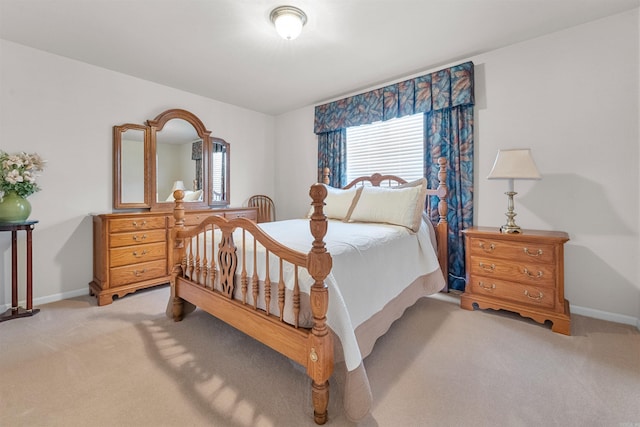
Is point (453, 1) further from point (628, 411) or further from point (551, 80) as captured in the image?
point (628, 411)

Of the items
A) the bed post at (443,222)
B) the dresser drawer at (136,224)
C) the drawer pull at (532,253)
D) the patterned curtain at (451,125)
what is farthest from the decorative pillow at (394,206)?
the dresser drawer at (136,224)

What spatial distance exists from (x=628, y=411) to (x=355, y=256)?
1.49m

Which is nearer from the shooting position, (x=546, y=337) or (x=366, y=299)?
(x=366, y=299)

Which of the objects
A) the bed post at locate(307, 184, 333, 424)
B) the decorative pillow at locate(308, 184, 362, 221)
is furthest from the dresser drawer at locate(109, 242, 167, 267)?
the bed post at locate(307, 184, 333, 424)

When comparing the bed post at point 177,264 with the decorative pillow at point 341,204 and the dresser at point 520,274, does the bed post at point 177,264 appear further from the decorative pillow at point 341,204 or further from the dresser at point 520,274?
the dresser at point 520,274

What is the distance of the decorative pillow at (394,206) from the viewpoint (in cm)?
261

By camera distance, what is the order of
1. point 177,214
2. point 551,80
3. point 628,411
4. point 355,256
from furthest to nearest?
point 551,80, point 177,214, point 355,256, point 628,411

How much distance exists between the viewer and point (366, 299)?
5.57ft

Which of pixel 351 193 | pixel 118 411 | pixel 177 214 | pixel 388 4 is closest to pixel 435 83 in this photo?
pixel 388 4

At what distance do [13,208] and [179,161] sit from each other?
64.0 inches

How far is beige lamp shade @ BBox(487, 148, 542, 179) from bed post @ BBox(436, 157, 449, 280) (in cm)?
56

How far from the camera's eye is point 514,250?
7.57 ft

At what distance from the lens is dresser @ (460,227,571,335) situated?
84.1 inches

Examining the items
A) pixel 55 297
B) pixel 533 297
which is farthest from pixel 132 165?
pixel 533 297
